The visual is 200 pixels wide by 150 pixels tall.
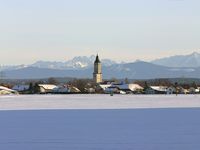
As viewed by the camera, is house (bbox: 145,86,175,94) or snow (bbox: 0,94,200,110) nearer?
snow (bbox: 0,94,200,110)

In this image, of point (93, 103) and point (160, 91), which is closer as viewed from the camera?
point (93, 103)

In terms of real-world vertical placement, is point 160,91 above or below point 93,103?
below

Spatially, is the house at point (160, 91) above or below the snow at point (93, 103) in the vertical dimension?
below

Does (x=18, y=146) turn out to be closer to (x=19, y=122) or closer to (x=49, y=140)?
(x=49, y=140)

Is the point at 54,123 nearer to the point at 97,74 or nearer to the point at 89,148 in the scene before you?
the point at 89,148

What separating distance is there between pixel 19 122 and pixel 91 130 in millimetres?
4019

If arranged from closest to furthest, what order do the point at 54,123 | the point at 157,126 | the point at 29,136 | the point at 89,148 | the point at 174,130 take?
the point at 89,148, the point at 29,136, the point at 174,130, the point at 157,126, the point at 54,123

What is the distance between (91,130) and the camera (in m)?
15.5

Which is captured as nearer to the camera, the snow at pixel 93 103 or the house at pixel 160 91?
the snow at pixel 93 103

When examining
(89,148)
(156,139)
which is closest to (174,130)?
(156,139)

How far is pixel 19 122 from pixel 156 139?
685 cm

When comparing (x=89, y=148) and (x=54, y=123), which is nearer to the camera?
(x=89, y=148)

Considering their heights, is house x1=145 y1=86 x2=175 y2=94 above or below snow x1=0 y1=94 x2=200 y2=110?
below

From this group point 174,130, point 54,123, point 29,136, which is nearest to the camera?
point 29,136
